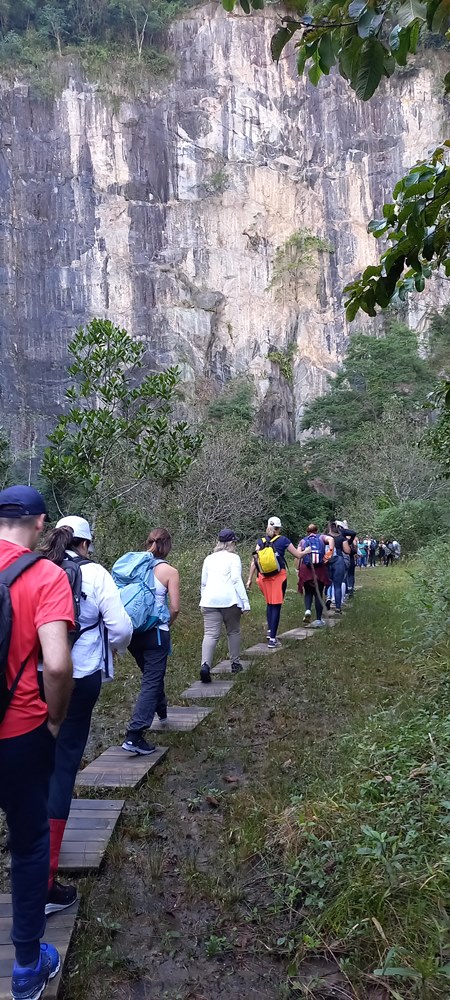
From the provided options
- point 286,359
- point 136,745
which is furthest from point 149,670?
point 286,359

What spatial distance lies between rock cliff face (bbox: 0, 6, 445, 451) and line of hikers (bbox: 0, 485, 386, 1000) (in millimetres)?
39861

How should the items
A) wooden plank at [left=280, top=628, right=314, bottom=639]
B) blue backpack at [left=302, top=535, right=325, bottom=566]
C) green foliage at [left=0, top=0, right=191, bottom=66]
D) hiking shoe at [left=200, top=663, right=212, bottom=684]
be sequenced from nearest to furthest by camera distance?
hiking shoe at [left=200, top=663, right=212, bottom=684]
wooden plank at [left=280, top=628, right=314, bottom=639]
blue backpack at [left=302, top=535, right=325, bottom=566]
green foliage at [left=0, top=0, right=191, bottom=66]

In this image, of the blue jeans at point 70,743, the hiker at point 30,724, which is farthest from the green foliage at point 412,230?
the blue jeans at point 70,743

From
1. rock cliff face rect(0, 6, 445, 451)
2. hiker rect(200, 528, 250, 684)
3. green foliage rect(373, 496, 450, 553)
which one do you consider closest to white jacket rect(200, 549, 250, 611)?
hiker rect(200, 528, 250, 684)

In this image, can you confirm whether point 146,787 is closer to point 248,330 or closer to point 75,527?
point 75,527

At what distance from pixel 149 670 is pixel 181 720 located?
880 millimetres

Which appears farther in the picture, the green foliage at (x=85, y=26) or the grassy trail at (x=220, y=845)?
the green foliage at (x=85, y=26)

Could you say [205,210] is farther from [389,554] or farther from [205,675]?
[205,675]

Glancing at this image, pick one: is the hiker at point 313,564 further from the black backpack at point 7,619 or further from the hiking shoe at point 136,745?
the black backpack at point 7,619

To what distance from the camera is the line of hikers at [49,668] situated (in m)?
2.19

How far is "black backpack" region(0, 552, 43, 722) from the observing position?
2082mm

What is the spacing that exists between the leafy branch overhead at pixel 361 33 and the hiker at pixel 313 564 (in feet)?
24.8

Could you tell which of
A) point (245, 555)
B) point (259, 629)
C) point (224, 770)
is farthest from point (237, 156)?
point (224, 770)

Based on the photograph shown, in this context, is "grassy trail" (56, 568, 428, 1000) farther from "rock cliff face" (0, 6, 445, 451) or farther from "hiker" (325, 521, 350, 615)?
"rock cliff face" (0, 6, 445, 451)
